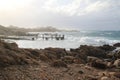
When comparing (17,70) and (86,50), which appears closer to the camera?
(17,70)

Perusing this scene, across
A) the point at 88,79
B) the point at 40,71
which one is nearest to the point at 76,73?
the point at 88,79

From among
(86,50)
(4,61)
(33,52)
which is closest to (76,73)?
(4,61)

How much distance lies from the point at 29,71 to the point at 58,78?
51.7 inches

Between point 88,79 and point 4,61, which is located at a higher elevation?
point 4,61

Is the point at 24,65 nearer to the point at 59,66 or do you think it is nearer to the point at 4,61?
the point at 4,61

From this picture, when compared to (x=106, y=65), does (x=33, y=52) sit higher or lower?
higher

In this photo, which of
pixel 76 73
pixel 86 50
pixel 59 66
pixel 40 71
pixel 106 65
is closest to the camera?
pixel 40 71

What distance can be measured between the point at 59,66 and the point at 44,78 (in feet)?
9.76

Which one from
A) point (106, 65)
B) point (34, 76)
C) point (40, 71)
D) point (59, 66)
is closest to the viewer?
point (34, 76)

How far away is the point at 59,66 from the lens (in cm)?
1217

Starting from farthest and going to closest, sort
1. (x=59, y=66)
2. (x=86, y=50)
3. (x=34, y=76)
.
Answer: (x=86, y=50) → (x=59, y=66) → (x=34, y=76)

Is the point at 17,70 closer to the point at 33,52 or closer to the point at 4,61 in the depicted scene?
the point at 4,61

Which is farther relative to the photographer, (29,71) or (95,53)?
(95,53)

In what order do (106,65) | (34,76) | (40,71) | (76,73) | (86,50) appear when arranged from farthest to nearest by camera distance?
(86,50) < (106,65) < (76,73) < (40,71) < (34,76)
